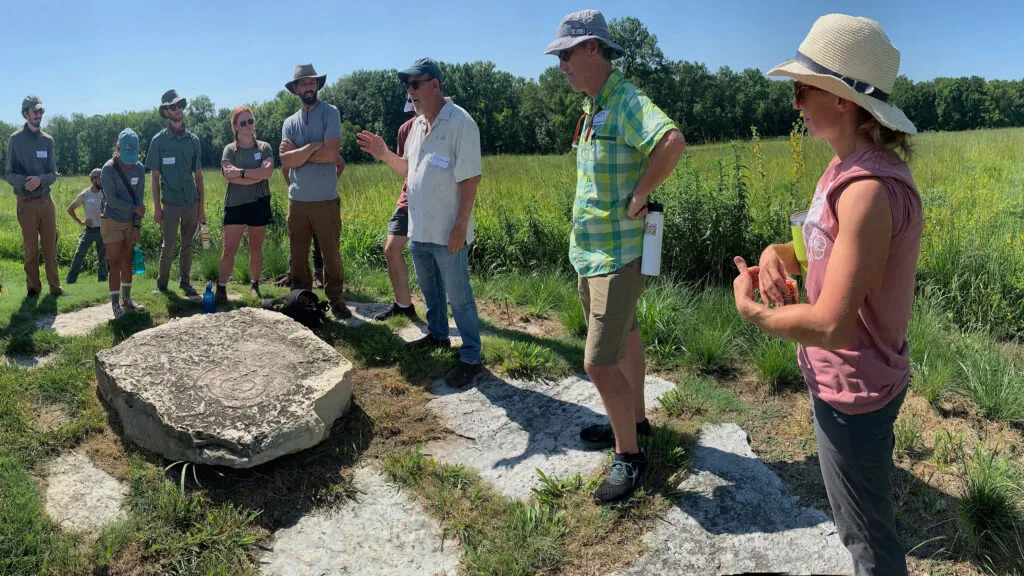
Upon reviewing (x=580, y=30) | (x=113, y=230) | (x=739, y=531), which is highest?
(x=580, y=30)

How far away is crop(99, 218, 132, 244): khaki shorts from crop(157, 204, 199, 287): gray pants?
60cm

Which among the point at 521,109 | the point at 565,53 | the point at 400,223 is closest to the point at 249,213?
the point at 400,223

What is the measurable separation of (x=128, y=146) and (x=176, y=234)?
1.09 m

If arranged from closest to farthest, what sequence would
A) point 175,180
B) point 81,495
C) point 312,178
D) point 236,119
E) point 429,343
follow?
point 81,495 → point 429,343 → point 312,178 → point 236,119 → point 175,180

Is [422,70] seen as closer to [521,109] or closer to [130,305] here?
[130,305]

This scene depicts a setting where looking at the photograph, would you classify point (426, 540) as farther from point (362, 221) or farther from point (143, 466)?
point (362, 221)

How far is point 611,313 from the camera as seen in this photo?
121 inches

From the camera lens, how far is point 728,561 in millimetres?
2879

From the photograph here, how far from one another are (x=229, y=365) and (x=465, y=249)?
5.72 ft

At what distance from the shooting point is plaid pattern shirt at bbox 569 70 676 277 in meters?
3.04

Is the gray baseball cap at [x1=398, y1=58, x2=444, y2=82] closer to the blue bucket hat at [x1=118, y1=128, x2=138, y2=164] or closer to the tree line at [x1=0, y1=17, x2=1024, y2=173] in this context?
the blue bucket hat at [x1=118, y1=128, x2=138, y2=164]

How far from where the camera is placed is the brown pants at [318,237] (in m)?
6.06

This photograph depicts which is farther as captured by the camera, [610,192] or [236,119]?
[236,119]

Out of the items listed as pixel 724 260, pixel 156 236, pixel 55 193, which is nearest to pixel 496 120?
pixel 55 193
